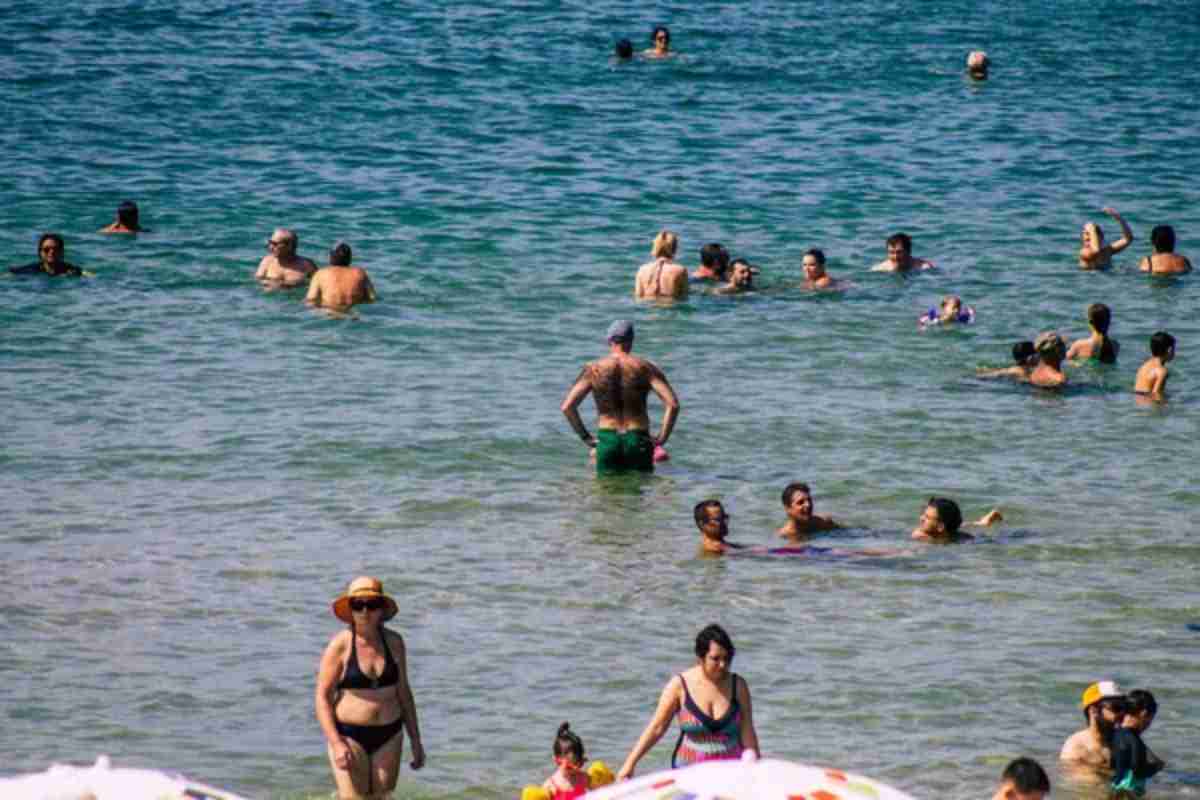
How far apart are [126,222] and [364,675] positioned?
1724 centimetres

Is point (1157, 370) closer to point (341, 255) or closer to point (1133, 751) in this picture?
point (341, 255)

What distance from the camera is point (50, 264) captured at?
25.1 meters

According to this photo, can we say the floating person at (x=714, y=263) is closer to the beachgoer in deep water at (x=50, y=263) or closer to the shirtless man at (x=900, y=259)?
the shirtless man at (x=900, y=259)

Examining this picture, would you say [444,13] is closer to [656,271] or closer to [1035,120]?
[1035,120]

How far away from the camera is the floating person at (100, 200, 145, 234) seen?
2716cm

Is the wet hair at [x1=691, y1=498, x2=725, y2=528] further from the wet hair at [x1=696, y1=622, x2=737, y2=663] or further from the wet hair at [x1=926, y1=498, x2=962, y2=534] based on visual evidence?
the wet hair at [x1=696, y1=622, x2=737, y2=663]

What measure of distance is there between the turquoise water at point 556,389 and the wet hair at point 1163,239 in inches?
17.8

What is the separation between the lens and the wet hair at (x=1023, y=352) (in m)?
21.1

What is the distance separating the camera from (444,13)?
133 ft

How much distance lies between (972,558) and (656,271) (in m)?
8.81

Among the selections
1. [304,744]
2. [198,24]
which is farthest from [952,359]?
[198,24]

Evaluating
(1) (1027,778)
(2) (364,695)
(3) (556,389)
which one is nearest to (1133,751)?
(1) (1027,778)

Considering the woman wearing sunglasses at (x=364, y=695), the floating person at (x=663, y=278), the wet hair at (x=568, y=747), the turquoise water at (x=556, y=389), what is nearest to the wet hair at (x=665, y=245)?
the floating person at (x=663, y=278)

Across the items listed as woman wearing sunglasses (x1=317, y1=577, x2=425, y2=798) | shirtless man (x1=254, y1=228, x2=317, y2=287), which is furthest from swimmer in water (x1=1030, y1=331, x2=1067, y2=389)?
woman wearing sunglasses (x1=317, y1=577, x2=425, y2=798)
